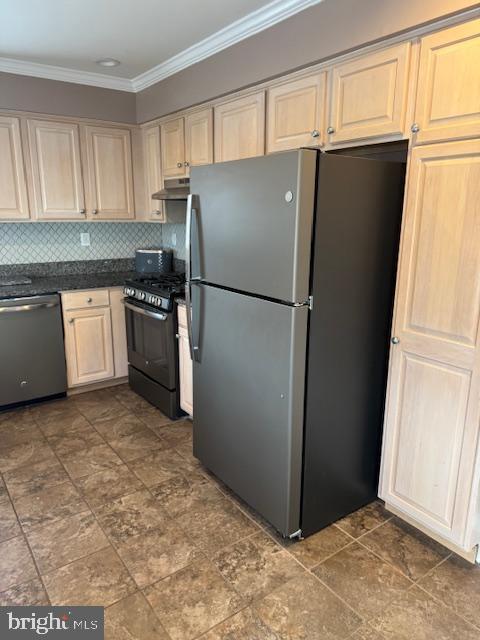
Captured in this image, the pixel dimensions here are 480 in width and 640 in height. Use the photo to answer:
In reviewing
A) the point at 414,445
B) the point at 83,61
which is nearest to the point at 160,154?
the point at 83,61

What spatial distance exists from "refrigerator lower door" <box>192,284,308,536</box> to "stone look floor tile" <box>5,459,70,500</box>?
0.88 m

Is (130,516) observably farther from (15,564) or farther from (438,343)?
(438,343)

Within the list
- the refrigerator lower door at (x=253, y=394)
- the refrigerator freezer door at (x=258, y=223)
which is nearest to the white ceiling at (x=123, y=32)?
the refrigerator freezer door at (x=258, y=223)

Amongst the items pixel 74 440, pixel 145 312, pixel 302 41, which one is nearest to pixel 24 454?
pixel 74 440

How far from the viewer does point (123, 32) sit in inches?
104

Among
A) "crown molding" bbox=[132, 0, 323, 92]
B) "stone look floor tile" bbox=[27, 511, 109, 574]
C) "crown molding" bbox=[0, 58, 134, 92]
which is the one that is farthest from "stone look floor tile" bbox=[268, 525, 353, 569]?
"crown molding" bbox=[0, 58, 134, 92]

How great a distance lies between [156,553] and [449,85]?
2262 mm

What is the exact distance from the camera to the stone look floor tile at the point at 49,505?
222 cm

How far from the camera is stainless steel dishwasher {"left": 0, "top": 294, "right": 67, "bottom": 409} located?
321cm

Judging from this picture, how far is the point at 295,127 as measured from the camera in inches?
92.0

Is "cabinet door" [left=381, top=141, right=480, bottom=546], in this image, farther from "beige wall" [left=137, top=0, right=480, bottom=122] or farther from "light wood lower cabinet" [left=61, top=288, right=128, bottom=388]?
"light wood lower cabinet" [left=61, top=288, right=128, bottom=388]

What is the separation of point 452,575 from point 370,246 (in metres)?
1.43

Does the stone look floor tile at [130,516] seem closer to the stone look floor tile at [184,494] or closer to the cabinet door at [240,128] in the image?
the stone look floor tile at [184,494]

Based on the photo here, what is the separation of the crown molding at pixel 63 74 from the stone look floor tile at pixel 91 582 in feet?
10.5
